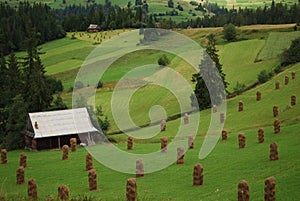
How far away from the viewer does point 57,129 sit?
54062 mm

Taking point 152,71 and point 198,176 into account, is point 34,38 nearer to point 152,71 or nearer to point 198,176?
point 152,71

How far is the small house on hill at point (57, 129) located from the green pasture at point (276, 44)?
41911 mm

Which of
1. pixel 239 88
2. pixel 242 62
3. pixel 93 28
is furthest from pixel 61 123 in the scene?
pixel 93 28

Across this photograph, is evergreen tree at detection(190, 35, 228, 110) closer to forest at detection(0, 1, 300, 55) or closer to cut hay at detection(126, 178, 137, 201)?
cut hay at detection(126, 178, 137, 201)

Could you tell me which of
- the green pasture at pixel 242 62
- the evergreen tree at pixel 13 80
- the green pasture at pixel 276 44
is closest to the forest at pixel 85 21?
the green pasture at pixel 276 44

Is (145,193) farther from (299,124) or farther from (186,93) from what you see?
(186,93)

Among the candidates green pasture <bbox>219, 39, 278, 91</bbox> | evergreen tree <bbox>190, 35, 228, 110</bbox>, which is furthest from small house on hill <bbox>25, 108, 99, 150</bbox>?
green pasture <bbox>219, 39, 278, 91</bbox>

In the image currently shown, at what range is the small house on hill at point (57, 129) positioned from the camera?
5322 centimetres

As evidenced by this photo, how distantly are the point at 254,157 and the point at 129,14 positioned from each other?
137 metres

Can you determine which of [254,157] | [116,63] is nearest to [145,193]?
[254,157]

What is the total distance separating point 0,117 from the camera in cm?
6781

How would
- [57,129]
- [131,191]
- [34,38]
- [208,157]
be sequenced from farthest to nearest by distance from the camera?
[34,38]
[57,129]
[208,157]
[131,191]

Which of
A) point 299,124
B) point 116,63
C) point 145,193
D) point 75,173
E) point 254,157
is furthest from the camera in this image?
point 116,63

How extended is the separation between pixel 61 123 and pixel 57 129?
0.96 m
